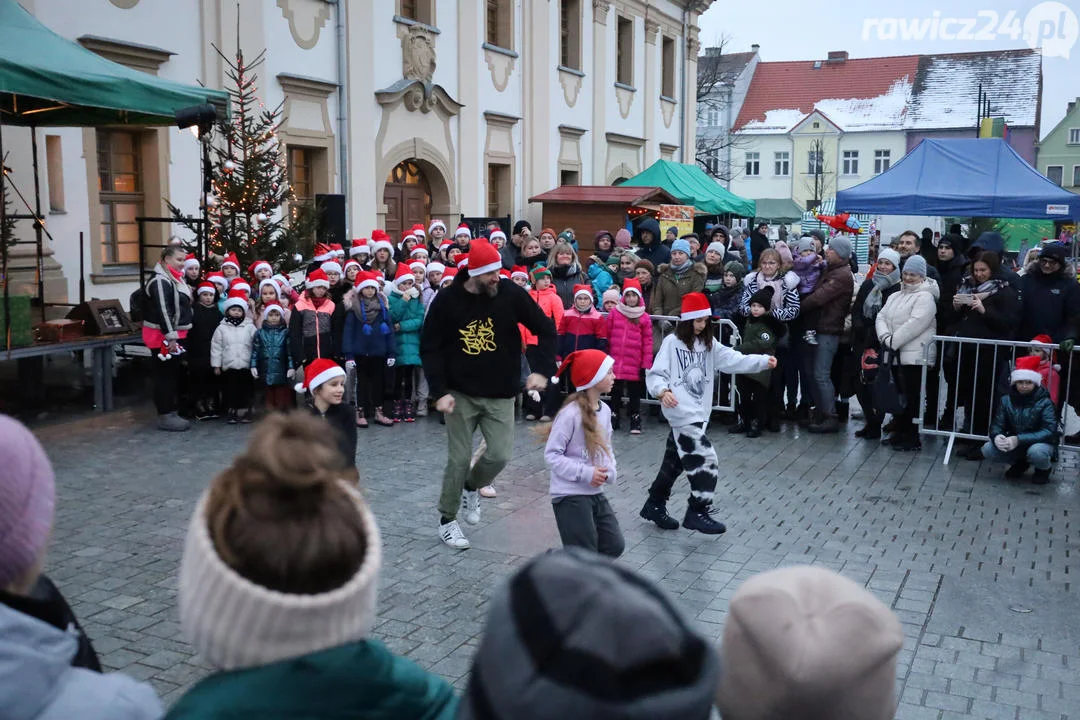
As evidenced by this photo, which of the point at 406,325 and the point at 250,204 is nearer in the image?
the point at 406,325

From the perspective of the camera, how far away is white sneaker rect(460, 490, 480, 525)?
24.4 feet

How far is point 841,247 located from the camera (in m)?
10.9

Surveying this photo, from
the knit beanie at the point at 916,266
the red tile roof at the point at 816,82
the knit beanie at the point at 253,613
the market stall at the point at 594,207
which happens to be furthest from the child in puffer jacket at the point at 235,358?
the red tile roof at the point at 816,82

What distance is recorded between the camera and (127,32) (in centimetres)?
1326

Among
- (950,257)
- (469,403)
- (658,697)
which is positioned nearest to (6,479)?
(658,697)

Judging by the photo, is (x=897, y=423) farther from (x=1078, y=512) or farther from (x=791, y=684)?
(x=791, y=684)

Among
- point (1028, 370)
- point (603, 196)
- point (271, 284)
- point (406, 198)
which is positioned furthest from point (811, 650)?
point (603, 196)

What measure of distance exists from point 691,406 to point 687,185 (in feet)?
60.2

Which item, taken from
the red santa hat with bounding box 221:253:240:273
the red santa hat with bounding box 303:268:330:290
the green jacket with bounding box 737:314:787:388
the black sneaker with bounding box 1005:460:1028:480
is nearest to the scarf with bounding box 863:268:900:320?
the green jacket with bounding box 737:314:787:388

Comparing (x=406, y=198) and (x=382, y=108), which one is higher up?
(x=382, y=108)

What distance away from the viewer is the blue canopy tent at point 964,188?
12.5 m

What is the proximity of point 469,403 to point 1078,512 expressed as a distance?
15.8 feet

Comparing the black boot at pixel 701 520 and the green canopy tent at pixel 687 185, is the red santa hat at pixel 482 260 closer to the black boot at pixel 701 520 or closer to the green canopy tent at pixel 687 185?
the black boot at pixel 701 520

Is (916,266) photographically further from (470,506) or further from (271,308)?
(271,308)
